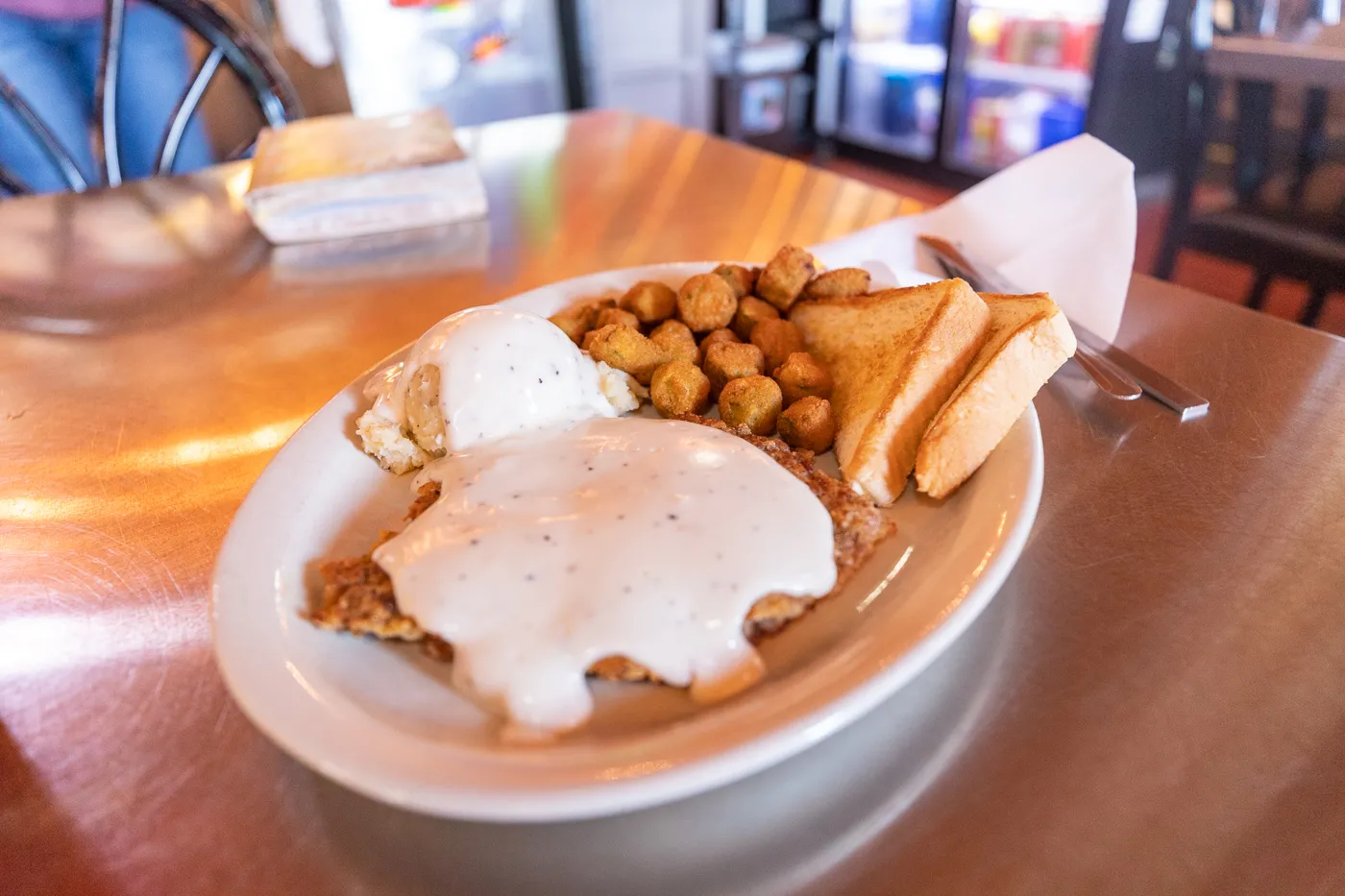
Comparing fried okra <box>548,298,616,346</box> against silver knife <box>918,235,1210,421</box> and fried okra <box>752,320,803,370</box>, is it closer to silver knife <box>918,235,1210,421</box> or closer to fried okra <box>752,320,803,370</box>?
fried okra <box>752,320,803,370</box>

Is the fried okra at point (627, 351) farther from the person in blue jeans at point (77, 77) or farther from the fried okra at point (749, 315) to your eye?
the person in blue jeans at point (77, 77)

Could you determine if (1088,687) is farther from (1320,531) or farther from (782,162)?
(782,162)

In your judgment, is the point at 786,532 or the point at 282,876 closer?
the point at 282,876

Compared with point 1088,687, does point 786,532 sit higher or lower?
higher

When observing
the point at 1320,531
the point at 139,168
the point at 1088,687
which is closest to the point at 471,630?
the point at 1088,687

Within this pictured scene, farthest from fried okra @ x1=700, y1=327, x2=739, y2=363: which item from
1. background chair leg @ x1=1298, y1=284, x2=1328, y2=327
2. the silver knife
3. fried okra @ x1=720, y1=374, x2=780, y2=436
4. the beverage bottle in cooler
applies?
the beverage bottle in cooler

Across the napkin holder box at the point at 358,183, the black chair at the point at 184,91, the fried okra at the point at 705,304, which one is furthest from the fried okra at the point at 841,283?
the black chair at the point at 184,91

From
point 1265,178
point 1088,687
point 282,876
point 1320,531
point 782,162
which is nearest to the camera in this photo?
point 282,876

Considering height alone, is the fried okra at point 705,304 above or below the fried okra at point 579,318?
above
